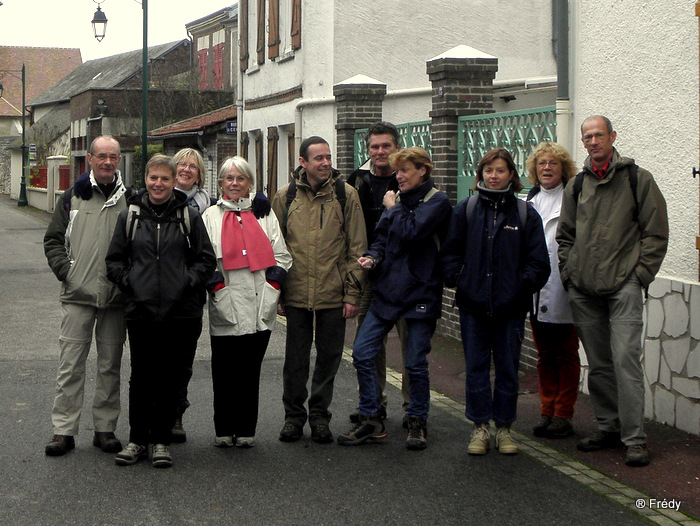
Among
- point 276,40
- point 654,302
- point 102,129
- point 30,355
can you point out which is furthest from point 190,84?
point 654,302

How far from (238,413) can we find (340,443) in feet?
2.18

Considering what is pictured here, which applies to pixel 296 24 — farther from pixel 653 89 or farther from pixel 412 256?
pixel 412 256

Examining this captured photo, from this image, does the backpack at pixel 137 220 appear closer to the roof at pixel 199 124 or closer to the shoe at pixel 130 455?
the shoe at pixel 130 455

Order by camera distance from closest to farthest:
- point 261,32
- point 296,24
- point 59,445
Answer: point 59,445 → point 296,24 → point 261,32

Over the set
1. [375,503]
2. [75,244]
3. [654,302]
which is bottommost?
[375,503]

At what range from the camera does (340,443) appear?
255 inches

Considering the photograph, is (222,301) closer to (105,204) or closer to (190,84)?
(105,204)

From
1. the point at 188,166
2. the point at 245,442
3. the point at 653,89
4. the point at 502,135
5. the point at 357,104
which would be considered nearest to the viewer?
the point at 245,442

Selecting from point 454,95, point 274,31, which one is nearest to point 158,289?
point 454,95

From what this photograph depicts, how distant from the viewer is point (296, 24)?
1931 centimetres

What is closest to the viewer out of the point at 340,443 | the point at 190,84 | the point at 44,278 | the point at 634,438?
the point at 634,438

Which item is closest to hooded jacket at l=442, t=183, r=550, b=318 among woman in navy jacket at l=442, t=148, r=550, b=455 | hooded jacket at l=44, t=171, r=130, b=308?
woman in navy jacket at l=442, t=148, r=550, b=455

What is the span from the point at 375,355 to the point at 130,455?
1610mm

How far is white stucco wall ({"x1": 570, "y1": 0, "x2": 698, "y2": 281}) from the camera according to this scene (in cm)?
681
